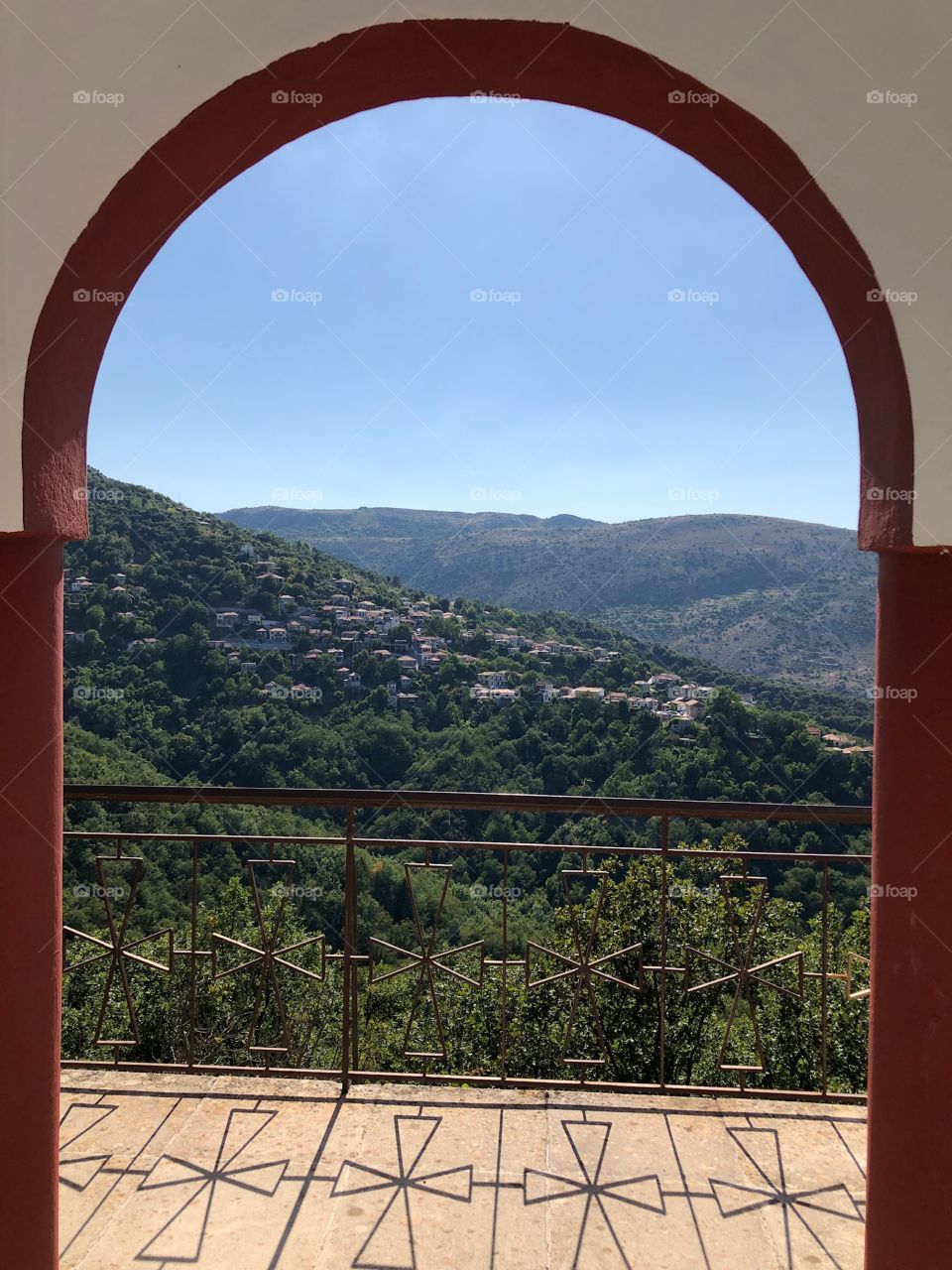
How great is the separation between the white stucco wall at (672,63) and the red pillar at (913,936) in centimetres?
21

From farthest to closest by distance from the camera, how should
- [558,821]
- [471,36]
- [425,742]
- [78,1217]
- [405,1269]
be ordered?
[558,821] → [425,742] → [78,1217] → [405,1269] → [471,36]

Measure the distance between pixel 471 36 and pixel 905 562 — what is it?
58.6 inches

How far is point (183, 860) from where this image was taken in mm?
13617

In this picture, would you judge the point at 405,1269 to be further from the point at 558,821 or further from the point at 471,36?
the point at 558,821

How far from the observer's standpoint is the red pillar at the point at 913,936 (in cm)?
178

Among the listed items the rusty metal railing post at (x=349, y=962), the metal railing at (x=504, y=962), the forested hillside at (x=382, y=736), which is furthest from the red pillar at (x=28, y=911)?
the forested hillside at (x=382, y=736)

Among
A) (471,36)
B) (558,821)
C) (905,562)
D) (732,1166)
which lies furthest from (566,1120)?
(558,821)

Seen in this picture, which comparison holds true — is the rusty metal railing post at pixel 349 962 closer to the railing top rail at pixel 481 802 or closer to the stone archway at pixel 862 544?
the railing top rail at pixel 481 802

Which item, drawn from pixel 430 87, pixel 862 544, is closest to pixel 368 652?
pixel 430 87

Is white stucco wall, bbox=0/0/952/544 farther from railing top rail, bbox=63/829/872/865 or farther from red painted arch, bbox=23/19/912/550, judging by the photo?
railing top rail, bbox=63/829/872/865

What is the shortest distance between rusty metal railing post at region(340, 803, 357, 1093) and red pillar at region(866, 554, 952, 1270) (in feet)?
5.68

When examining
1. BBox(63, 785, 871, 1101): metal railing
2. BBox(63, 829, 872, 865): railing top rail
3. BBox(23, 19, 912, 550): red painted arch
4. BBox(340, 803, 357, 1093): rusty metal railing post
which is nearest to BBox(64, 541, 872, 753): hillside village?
BBox(63, 785, 871, 1101): metal railing

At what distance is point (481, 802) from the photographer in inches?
119

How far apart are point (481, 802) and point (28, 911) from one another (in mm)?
1518
